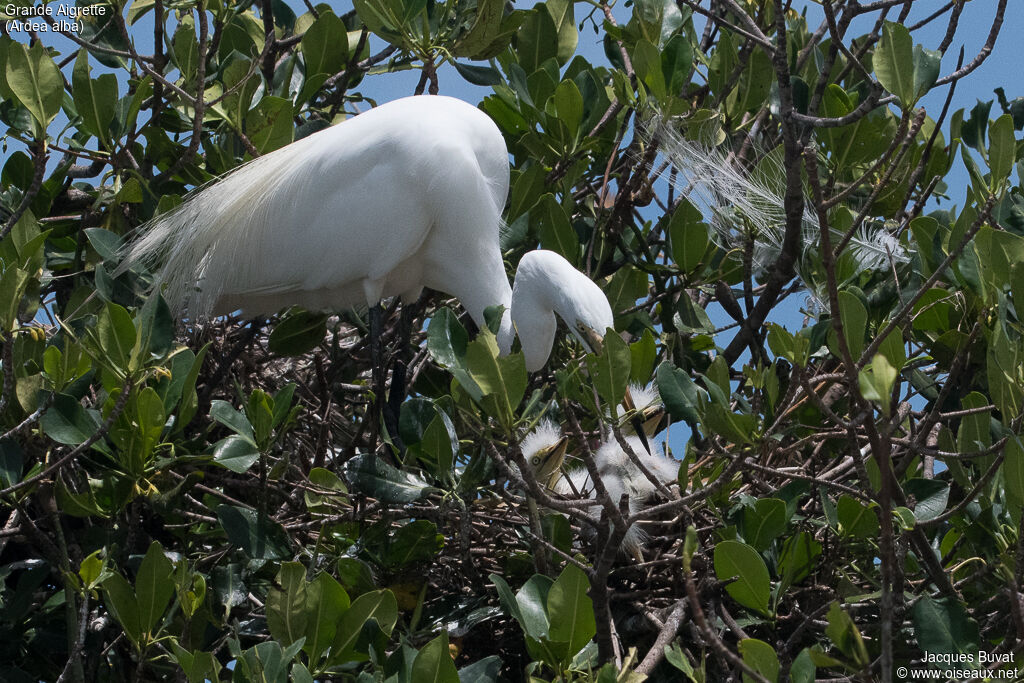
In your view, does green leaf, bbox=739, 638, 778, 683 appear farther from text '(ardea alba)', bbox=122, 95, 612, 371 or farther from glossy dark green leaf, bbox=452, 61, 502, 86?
glossy dark green leaf, bbox=452, 61, 502, 86

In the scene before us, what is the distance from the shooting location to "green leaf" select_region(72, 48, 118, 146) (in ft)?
7.86

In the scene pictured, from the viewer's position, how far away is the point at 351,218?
2844mm

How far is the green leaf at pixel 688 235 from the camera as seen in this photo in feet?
8.23

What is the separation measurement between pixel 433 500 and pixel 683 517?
50cm

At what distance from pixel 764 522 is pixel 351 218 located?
1426 millimetres

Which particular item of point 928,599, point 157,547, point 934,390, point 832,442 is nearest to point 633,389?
point 832,442

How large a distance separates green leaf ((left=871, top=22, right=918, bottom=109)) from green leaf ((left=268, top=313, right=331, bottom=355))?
1.73 metres

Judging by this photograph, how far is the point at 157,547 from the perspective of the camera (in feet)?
5.43

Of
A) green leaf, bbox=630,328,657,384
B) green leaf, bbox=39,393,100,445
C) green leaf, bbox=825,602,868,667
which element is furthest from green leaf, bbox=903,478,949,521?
green leaf, bbox=39,393,100,445

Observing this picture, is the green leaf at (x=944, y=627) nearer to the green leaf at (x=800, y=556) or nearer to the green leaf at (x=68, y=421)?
the green leaf at (x=800, y=556)

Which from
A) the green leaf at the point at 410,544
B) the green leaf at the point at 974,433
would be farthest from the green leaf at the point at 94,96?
the green leaf at the point at 974,433

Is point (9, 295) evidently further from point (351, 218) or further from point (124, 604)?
point (351, 218)

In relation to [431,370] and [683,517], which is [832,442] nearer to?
[683,517]

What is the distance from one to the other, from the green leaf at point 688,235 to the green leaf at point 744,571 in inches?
42.0
